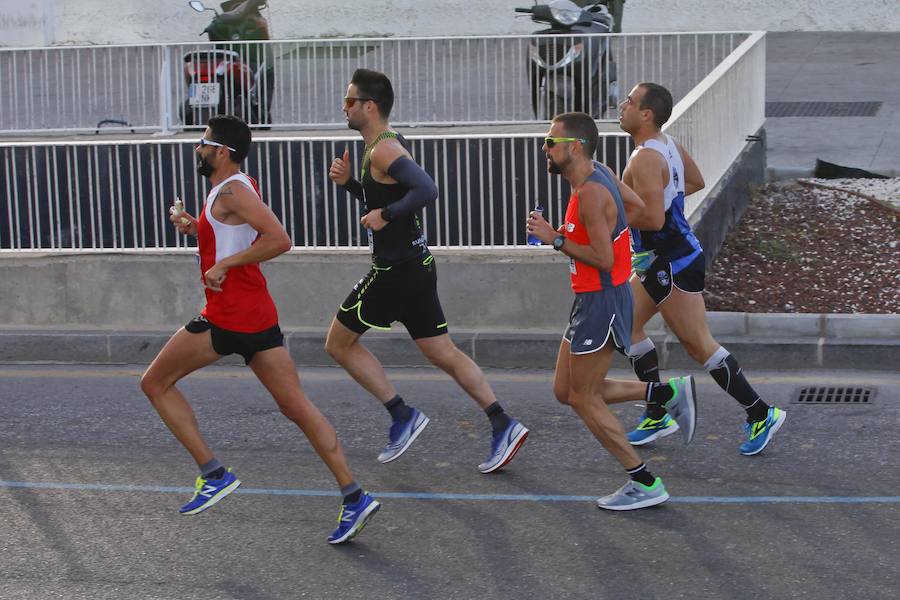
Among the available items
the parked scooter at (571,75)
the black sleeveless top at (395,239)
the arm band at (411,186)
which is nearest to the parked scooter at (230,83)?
the parked scooter at (571,75)

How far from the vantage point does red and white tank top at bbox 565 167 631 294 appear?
6.01 meters

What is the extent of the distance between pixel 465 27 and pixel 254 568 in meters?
19.3

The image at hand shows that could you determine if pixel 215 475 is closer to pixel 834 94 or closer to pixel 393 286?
pixel 393 286

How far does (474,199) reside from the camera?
32.2 ft

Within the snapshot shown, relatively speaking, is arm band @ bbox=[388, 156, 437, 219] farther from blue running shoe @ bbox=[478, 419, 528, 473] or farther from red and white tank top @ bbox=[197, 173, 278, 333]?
blue running shoe @ bbox=[478, 419, 528, 473]

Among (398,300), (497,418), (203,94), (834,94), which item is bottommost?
(497,418)

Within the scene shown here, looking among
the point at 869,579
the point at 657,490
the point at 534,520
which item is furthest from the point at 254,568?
the point at 869,579

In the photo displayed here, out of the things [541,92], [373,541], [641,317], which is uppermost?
[541,92]

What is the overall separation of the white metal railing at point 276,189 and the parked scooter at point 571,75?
2.07 m

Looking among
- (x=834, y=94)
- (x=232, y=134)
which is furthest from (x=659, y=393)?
(x=834, y=94)

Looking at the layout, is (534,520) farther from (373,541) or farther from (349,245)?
(349,245)

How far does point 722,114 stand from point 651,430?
14.8 ft

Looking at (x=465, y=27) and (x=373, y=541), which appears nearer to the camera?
(x=373, y=541)

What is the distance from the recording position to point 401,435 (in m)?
6.94
